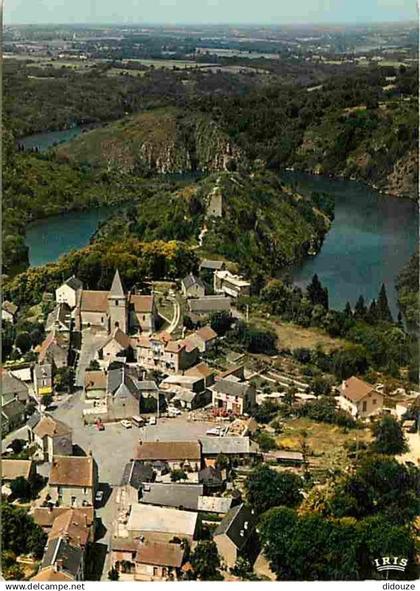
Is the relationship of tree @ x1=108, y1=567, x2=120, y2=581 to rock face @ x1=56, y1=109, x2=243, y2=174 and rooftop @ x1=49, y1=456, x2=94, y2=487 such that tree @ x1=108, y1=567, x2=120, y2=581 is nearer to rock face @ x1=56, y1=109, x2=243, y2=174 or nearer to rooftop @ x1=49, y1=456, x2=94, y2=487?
rooftop @ x1=49, y1=456, x2=94, y2=487

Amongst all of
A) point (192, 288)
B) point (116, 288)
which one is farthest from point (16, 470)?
point (192, 288)

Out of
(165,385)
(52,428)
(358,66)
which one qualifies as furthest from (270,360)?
(358,66)

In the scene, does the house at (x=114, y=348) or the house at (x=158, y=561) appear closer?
the house at (x=158, y=561)

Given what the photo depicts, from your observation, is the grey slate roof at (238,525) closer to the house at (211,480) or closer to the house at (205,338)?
the house at (211,480)

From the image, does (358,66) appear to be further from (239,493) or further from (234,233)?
(239,493)

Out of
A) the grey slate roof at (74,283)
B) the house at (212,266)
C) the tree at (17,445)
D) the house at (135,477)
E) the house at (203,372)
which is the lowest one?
the tree at (17,445)

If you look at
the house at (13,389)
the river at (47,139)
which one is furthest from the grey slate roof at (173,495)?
the river at (47,139)

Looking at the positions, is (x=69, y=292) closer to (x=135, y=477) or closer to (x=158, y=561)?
(x=135, y=477)
